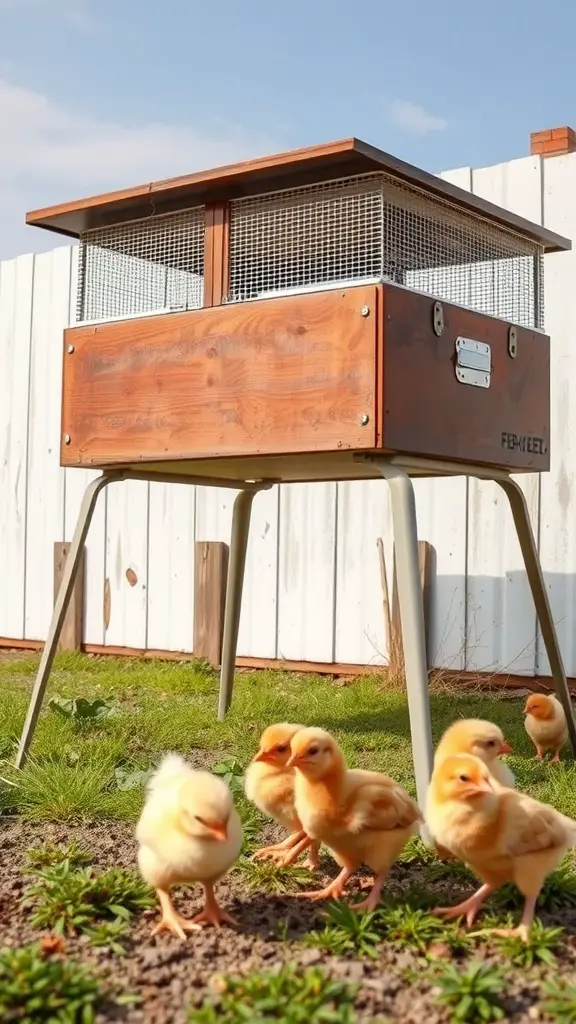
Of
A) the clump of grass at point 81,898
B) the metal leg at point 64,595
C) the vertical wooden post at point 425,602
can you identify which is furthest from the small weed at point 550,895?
the vertical wooden post at point 425,602

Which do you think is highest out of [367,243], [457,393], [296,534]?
[367,243]

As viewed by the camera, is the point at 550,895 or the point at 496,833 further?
the point at 550,895

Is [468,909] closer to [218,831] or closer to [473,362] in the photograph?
[218,831]

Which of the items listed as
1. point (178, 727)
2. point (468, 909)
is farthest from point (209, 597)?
point (468, 909)

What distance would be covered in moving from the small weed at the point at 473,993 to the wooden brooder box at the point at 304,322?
1652mm

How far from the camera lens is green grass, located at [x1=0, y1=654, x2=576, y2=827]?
341cm

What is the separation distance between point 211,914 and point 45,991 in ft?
1.65

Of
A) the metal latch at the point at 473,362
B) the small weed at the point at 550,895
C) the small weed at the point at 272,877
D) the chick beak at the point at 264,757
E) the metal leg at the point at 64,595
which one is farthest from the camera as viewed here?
the metal leg at the point at 64,595

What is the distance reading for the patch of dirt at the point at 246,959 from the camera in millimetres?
1969

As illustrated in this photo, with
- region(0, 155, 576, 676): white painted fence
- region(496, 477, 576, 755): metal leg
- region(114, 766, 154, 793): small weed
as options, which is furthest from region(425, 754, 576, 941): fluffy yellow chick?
region(0, 155, 576, 676): white painted fence

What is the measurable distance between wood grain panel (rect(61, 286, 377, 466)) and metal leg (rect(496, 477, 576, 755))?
101cm

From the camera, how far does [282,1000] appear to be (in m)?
1.90

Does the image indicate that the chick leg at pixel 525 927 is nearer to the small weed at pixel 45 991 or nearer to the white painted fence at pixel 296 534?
the small weed at pixel 45 991

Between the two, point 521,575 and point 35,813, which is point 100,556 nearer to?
point 521,575
